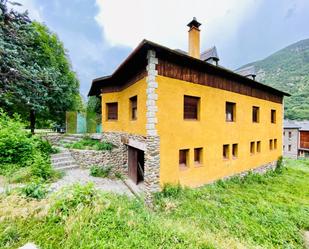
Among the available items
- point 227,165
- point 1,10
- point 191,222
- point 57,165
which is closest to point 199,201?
point 191,222

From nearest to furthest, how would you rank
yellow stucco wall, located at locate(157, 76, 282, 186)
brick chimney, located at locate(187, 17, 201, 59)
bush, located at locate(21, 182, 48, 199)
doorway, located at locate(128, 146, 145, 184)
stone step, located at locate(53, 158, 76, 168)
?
bush, located at locate(21, 182, 48, 199) < yellow stucco wall, located at locate(157, 76, 282, 186) < stone step, located at locate(53, 158, 76, 168) < doorway, located at locate(128, 146, 145, 184) < brick chimney, located at locate(187, 17, 201, 59)

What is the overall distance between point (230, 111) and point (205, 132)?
3077 millimetres

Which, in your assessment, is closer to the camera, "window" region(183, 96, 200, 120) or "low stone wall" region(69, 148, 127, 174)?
"window" region(183, 96, 200, 120)

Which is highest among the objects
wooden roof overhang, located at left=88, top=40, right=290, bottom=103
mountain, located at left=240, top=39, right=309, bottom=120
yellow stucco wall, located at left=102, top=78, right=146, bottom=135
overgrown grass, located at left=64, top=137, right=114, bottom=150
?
mountain, located at left=240, top=39, right=309, bottom=120

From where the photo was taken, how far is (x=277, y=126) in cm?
1509

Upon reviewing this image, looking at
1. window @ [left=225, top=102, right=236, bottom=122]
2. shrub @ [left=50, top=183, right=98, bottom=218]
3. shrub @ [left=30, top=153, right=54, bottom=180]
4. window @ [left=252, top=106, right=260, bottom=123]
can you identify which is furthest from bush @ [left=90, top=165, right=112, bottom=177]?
window @ [left=252, top=106, right=260, bottom=123]

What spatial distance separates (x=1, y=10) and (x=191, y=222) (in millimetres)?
11607

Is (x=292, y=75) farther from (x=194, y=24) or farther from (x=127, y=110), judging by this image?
(x=127, y=110)

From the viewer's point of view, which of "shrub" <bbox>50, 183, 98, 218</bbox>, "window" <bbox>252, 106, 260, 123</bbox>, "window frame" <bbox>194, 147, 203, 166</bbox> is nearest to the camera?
"shrub" <bbox>50, 183, 98, 218</bbox>

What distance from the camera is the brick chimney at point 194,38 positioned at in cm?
988

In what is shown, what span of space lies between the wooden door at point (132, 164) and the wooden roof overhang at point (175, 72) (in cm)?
388

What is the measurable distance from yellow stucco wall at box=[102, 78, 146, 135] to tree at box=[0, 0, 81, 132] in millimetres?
3481

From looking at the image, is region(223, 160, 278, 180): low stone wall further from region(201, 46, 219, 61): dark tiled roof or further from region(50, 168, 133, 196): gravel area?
region(201, 46, 219, 61): dark tiled roof

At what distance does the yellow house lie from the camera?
7.10 metres
